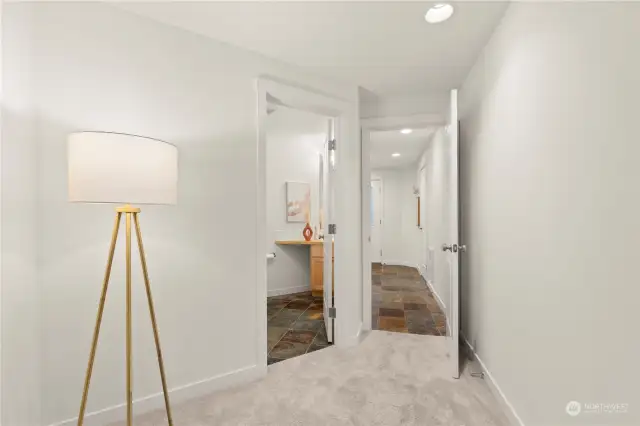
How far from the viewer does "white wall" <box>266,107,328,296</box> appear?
5.12 meters

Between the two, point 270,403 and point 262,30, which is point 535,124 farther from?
point 270,403

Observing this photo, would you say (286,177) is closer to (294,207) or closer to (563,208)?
(294,207)

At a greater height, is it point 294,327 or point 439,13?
point 439,13

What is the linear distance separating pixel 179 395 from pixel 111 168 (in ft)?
5.08

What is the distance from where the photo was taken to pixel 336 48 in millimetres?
2477

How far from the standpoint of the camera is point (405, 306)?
4605 mm

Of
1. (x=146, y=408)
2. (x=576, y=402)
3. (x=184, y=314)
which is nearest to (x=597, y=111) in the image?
(x=576, y=402)

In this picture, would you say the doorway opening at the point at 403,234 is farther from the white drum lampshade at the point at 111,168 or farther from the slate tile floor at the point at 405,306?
the white drum lampshade at the point at 111,168

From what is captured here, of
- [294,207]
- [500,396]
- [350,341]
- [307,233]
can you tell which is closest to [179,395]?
[350,341]

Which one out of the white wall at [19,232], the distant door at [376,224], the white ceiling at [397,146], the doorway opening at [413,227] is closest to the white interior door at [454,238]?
the doorway opening at [413,227]

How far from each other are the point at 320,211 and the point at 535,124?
4.27 m

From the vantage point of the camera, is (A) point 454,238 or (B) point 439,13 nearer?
(B) point 439,13

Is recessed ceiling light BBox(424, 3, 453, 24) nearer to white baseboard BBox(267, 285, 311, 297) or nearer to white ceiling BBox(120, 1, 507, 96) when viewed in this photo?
white ceiling BBox(120, 1, 507, 96)

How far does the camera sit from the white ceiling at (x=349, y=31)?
6.57ft
